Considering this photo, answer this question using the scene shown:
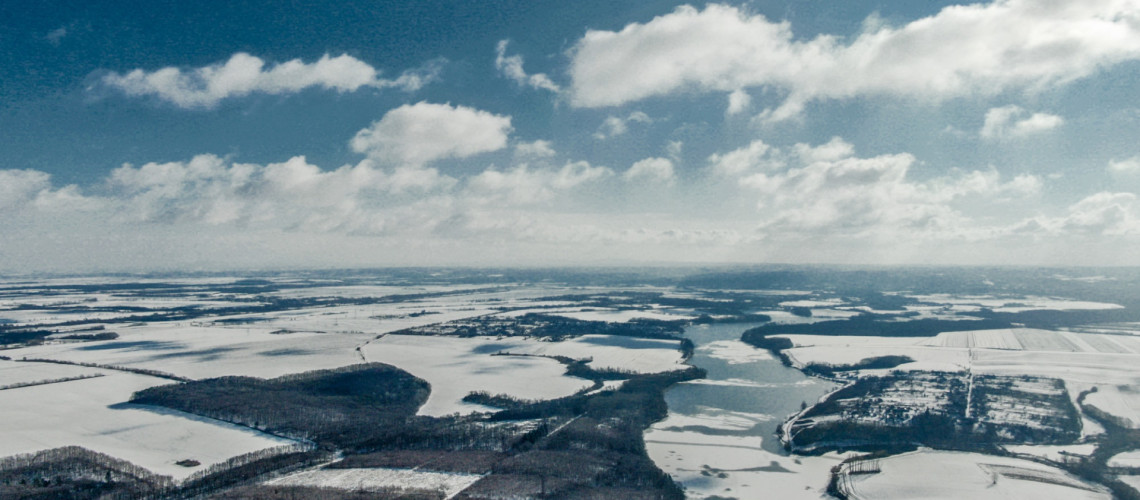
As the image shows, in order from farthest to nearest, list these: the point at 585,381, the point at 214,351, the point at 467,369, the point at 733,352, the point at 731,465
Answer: the point at 733,352
the point at 214,351
the point at 467,369
the point at 585,381
the point at 731,465

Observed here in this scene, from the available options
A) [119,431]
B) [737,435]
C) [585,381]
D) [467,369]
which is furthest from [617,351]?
[119,431]

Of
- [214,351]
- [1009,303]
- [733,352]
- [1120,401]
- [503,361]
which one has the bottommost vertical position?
[214,351]

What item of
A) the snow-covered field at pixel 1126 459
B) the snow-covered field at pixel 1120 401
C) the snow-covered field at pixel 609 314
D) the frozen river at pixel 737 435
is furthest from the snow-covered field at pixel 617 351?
the snow-covered field at pixel 1126 459

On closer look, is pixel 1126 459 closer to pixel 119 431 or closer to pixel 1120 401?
pixel 1120 401

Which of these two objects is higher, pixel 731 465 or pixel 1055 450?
pixel 1055 450

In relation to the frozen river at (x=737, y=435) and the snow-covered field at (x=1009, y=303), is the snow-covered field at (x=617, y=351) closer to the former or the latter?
the frozen river at (x=737, y=435)

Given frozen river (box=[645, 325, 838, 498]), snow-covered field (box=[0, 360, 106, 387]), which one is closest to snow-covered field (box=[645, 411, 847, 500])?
frozen river (box=[645, 325, 838, 498])

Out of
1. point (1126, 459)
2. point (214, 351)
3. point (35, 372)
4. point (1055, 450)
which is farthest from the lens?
point (214, 351)

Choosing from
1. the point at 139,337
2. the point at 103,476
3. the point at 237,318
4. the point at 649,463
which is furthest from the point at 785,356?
the point at 237,318

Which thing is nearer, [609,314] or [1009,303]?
[609,314]
